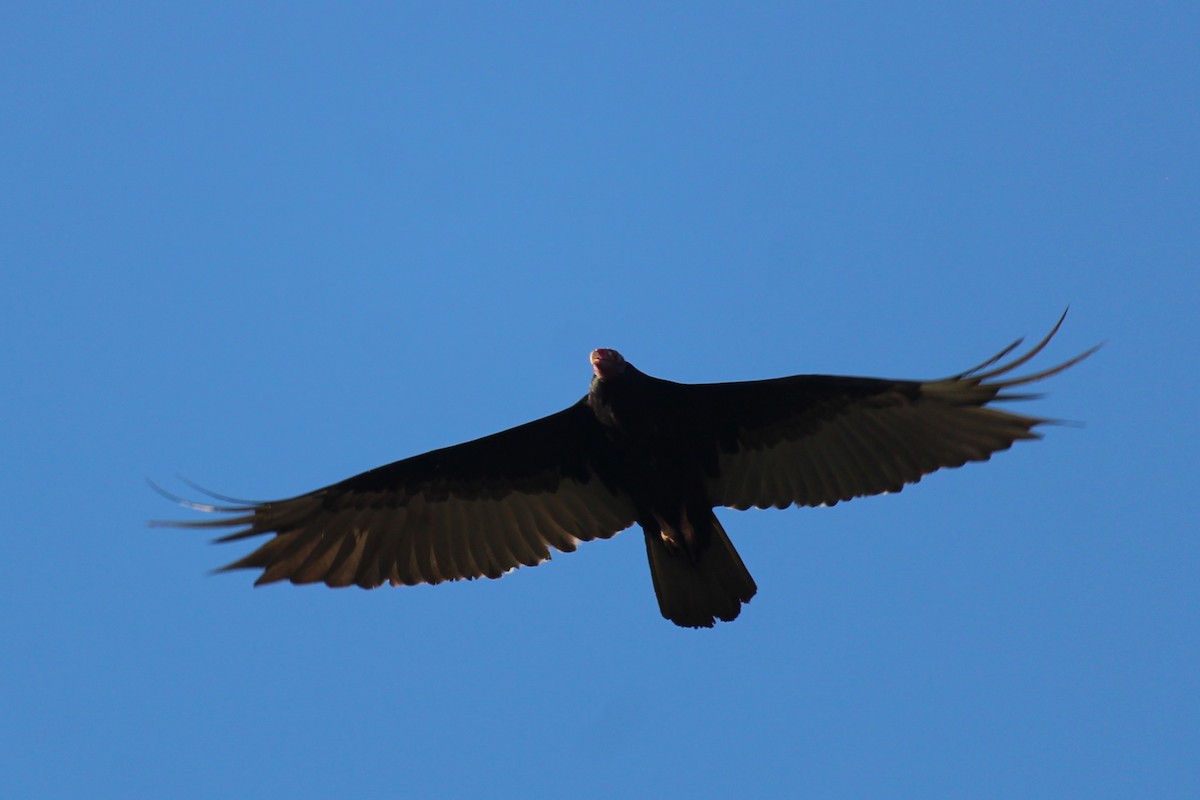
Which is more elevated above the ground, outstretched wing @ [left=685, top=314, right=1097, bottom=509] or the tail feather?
outstretched wing @ [left=685, top=314, right=1097, bottom=509]

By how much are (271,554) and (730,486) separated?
2.89 meters

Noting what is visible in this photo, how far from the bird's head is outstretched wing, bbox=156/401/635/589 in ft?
1.29

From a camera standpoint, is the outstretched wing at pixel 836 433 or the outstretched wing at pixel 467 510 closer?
the outstretched wing at pixel 836 433

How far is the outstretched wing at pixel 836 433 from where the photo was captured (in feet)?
26.1

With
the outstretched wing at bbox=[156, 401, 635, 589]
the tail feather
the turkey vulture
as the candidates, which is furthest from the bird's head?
the tail feather

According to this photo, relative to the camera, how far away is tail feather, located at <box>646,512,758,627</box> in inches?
327

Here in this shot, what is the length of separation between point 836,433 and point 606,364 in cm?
151

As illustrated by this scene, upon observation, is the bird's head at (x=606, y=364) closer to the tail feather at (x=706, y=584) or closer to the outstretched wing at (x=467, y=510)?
the outstretched wing at (x=467, y=510)

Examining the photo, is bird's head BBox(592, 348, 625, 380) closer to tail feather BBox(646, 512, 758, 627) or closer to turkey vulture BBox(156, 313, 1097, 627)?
turkey vulture BBox(156, 313, 1097, 627)

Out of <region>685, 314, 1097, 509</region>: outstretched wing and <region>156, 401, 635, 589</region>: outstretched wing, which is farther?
<region>156, 401, 635, 589</region>: outstretched wing

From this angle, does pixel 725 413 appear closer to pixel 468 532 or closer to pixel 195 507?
pixel 468 532

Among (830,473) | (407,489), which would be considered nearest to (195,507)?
(407,489)

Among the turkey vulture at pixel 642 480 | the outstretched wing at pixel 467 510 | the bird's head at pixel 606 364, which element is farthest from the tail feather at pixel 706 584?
the bird's head at pixel 606 364

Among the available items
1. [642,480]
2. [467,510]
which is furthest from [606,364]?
[467,510]
